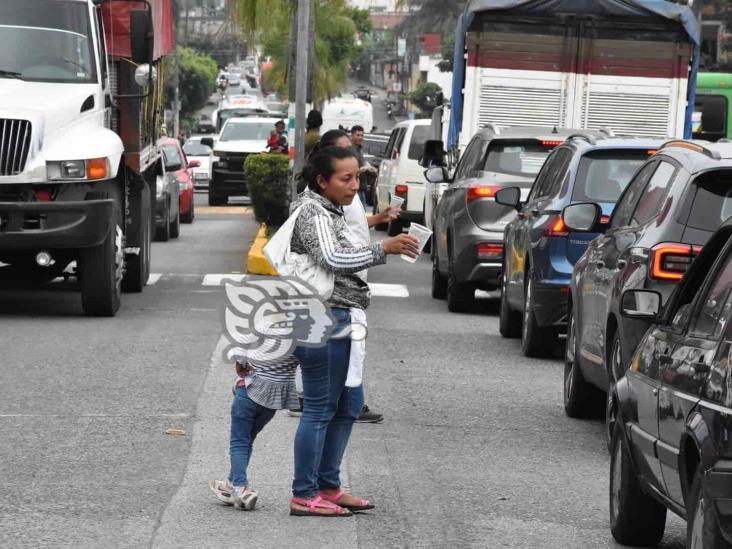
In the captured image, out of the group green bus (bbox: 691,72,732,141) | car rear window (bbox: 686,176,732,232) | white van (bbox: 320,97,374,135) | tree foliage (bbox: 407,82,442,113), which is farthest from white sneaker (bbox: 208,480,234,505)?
tree foliage (bbox: 407,82,442,113)

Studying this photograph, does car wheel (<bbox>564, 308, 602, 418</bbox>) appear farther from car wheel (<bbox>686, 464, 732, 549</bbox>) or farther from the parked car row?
car wheel (<bbox>686, 464, 732, 549</bbox>)

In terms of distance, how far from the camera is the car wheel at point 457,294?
1652 cm

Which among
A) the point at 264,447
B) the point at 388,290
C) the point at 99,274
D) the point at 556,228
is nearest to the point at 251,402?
the point at 264,447

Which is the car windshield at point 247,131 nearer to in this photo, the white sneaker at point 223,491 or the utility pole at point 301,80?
the utility pole at point 301,80

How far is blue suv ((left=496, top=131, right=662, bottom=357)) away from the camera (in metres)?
12.7

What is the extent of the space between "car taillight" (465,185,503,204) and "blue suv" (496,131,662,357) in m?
2.33

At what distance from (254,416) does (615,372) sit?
2.20 meters

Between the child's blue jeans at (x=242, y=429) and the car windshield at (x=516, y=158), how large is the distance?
8.79 meters

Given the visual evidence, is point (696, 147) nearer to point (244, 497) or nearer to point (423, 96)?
point (244, 497)

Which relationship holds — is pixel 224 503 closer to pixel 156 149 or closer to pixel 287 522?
pixel 287 522

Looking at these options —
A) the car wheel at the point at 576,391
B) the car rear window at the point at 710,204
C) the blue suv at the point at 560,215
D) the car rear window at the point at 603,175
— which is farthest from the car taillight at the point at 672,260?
the car rear window at the point at 603,175

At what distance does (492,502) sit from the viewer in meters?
7.90

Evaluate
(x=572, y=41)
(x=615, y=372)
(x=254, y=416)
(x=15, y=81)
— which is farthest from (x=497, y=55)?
(x=254, y=416)


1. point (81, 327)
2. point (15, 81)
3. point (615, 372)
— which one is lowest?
point (81, 327)
